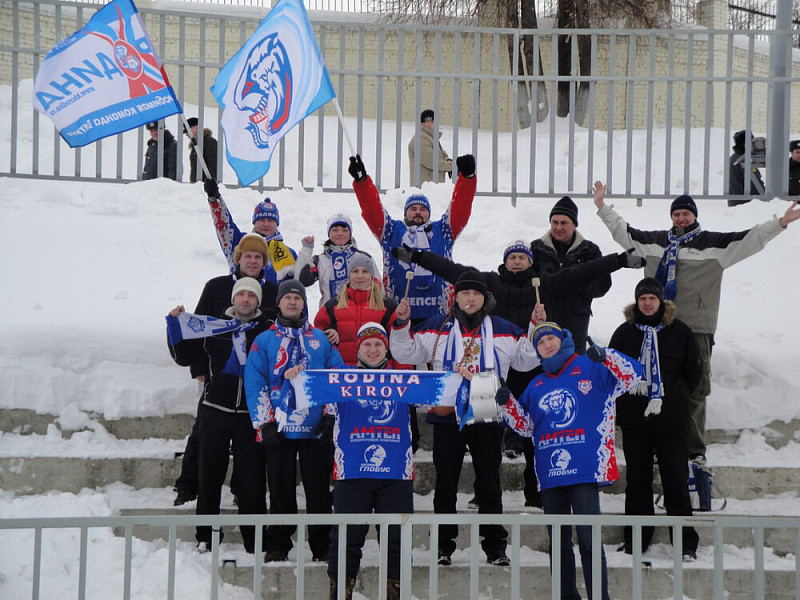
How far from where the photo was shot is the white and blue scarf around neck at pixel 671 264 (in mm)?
7645

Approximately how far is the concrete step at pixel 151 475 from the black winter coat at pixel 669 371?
71 cm

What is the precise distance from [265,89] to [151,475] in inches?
A: 109

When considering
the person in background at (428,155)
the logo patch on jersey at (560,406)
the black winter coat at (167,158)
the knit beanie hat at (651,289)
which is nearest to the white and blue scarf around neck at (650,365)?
the knit beanie hat at (651,289)

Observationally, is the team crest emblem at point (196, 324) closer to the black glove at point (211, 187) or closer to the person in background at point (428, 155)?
the black glove at point (211, 187)

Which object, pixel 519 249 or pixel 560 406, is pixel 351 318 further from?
pixel 560 406

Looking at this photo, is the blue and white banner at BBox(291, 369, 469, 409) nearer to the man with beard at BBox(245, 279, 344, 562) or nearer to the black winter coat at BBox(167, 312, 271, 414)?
the man with beard at BBox(245, 279, 344, 562)

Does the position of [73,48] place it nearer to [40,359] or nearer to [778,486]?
[40,359]

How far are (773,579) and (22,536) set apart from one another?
4.43m

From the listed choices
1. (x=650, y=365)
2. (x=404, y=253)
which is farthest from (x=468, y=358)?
(x=650, y=365)

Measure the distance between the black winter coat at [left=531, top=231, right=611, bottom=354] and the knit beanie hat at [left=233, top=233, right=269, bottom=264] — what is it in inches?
73.4

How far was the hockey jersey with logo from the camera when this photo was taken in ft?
20.2

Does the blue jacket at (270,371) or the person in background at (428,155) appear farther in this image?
the person in background at (428,155)

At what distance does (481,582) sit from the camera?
631cm

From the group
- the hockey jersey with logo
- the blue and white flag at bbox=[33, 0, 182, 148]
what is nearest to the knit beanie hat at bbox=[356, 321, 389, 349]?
the hockey jersey with logo
